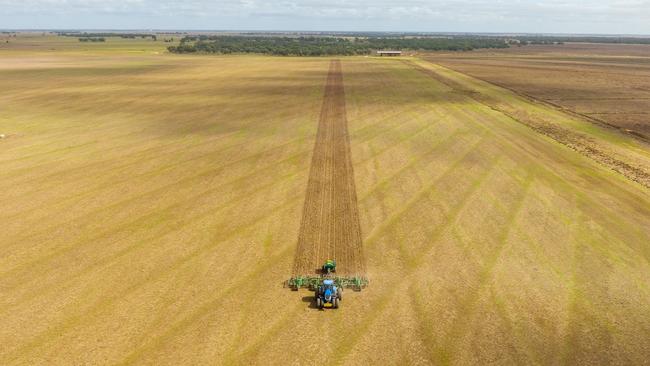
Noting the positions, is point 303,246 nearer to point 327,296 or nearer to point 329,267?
point 329,267

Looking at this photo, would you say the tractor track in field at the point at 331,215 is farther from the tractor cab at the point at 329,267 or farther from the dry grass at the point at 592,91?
the dry grass at the point at 592,91

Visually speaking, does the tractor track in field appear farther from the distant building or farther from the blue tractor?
the distant building

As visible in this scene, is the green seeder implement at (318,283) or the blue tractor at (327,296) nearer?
the blue tractor at (327,296)

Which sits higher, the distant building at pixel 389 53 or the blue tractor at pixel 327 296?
the distant building at pixel 389 53

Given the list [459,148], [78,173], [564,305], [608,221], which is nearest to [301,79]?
[459,148]

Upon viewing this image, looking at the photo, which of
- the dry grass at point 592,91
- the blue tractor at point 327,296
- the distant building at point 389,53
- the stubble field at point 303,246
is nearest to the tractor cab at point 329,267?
the stubble field at point 303,246

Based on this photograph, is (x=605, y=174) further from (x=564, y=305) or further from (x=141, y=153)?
(x=141, y=153)
